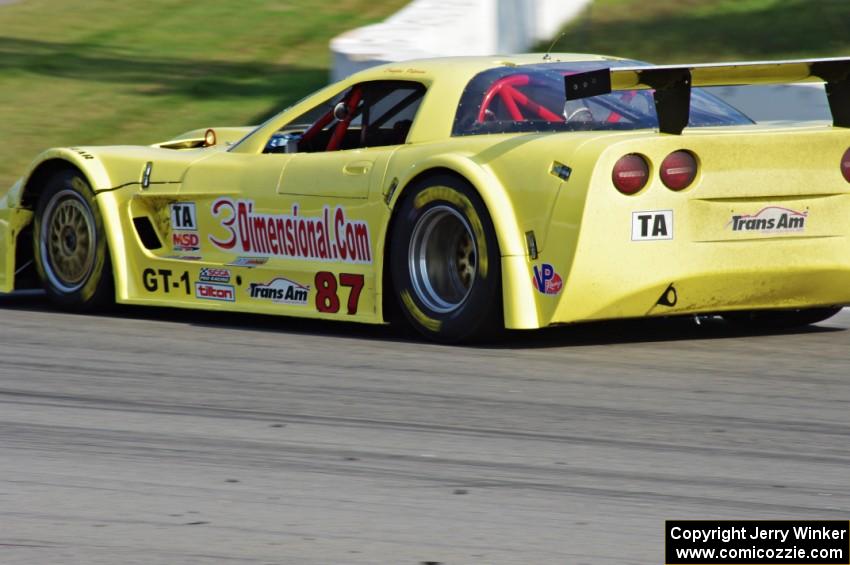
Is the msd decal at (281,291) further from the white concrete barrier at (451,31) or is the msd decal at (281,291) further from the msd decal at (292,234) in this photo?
the white concrete barrier at (451,31)

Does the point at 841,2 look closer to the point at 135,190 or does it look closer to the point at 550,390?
the point at 135,190

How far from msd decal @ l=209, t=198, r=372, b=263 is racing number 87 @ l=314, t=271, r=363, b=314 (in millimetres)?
77

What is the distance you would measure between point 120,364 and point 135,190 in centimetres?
161

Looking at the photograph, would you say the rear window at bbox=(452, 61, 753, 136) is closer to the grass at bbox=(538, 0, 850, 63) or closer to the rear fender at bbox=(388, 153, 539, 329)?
the rear fender at bbox=(388, 153, 539, 329)

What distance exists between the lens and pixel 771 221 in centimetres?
664

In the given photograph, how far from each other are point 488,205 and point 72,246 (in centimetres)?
274

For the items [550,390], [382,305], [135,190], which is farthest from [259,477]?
[135,190]

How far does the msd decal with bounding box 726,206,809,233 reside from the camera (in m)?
6.60

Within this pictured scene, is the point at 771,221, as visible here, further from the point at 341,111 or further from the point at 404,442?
the point at 404,442

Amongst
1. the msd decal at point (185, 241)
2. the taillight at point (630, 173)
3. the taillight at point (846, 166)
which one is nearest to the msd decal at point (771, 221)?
the taillight at point (846, 166)

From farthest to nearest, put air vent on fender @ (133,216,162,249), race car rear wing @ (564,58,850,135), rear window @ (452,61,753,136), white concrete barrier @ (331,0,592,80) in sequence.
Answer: white concrete barrier @ (331,0,592,80) → air vent on fender @ (133,216,162,249) → rear window @ (452,61,753,136) → race car rear wing @ (564,58,850,135)

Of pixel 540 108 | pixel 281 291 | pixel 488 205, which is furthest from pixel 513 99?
pixel 281 291

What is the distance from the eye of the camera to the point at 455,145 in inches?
272

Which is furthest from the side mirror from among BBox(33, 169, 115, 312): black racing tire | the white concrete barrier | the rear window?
the white concrete barrier
